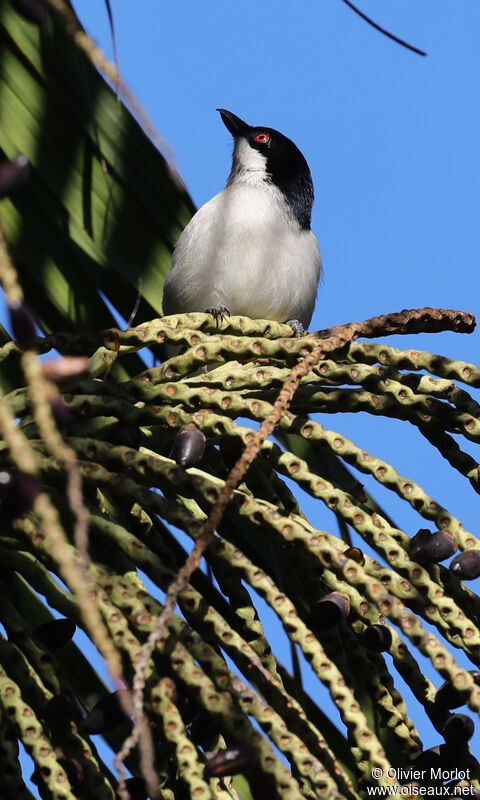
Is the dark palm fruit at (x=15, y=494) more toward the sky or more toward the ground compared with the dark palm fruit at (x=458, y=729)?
more toward the sky

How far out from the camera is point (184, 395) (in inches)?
49.8

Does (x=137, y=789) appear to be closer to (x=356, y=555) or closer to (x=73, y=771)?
(x=73, y=771)

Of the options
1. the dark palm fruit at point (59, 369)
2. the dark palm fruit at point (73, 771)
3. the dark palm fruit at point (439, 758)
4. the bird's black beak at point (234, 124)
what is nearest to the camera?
the dark palm fruit at point (59, 369)

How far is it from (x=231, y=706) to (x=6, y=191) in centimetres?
44

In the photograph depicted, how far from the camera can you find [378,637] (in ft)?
4.00

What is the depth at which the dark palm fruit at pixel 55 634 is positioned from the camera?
1.23m

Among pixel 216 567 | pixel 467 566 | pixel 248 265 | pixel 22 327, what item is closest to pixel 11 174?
pixel 22 327

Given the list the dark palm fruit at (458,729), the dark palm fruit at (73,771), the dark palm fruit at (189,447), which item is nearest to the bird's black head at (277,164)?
the dark palm fruit at (189,447)

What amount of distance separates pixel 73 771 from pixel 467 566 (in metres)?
0.45

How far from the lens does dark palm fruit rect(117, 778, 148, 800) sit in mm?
A: 1175

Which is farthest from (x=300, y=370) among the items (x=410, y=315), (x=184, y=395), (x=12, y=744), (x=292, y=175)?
(x=292, y=175)

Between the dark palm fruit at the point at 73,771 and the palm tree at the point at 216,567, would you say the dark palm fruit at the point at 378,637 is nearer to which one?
the palm tree at the point at 216,567

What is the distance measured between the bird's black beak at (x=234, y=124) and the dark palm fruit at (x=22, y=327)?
12.4ft

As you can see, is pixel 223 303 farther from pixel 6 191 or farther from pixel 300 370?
pixel 6 191
